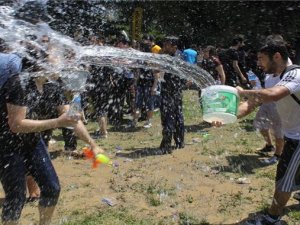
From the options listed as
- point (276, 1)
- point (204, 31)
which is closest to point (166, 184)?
point (276, 1)

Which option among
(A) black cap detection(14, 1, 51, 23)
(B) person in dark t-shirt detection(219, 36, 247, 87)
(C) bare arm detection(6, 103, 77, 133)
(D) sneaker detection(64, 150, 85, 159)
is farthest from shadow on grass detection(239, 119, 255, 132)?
(C) bare arm detection(6, 103, 77, 133)

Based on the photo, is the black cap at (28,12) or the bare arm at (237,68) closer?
the black cap at (28,12)

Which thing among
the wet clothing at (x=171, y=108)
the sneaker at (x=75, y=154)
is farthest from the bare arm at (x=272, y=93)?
the sneaker at (x=75, y=154)

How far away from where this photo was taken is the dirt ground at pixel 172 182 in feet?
17.4

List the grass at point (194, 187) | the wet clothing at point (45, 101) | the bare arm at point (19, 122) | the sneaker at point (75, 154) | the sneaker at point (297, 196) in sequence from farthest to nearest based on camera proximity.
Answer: the sneaker at point (75, 154) < the sneaker at point (297, 196) < the grass at point (194, 187) < the wet clothing at point (45, 101) < the bare arm at point (19, 122)

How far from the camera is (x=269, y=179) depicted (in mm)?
6496

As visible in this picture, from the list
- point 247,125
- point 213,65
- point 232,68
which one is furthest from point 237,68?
point 247,125

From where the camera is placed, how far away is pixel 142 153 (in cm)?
822

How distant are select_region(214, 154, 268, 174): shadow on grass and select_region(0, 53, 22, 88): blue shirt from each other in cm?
398

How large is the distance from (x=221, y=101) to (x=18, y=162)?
5.78ft

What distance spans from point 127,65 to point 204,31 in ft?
52.4

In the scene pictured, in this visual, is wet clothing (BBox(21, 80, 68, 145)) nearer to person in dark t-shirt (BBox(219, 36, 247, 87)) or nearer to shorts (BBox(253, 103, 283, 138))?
shorts (BBox(253, 103, 283, 138))

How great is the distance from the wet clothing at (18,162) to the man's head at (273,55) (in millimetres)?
2226

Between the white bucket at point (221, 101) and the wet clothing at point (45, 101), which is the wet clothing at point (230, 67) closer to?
the wet clothing at point (45, 101)
